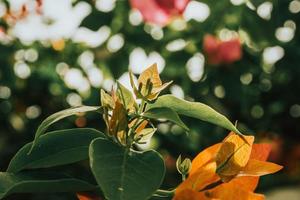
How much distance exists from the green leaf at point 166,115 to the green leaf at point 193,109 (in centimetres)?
2

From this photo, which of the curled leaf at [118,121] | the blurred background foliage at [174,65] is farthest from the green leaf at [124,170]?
the blurred background foliage at [174,65]

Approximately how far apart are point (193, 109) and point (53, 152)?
0.14 m

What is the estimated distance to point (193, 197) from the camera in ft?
1.81

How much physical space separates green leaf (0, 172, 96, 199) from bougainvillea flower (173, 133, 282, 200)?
9cm

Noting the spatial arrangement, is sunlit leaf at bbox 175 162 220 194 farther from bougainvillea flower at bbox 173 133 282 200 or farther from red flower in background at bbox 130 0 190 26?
red flower in background at bbox 130 0 190 26

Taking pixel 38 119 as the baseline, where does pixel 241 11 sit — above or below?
above

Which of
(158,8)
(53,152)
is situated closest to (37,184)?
(53,152)

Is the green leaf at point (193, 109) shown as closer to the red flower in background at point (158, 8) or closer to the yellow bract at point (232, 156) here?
the yellow bract at point (232, 156)

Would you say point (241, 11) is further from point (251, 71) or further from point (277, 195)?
point (277, 195)

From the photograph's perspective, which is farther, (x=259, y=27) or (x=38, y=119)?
(x=38, y=119)

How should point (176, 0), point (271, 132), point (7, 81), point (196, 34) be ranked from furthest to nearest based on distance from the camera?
→ 1. point (271, 132)
2. point (7, 81)
3. point (196, 34)
4. point (176, 0)

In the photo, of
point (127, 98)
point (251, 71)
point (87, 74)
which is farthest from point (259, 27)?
point (127, 98)

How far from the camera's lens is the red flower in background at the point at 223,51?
2.01 m

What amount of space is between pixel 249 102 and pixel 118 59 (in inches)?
20.9
